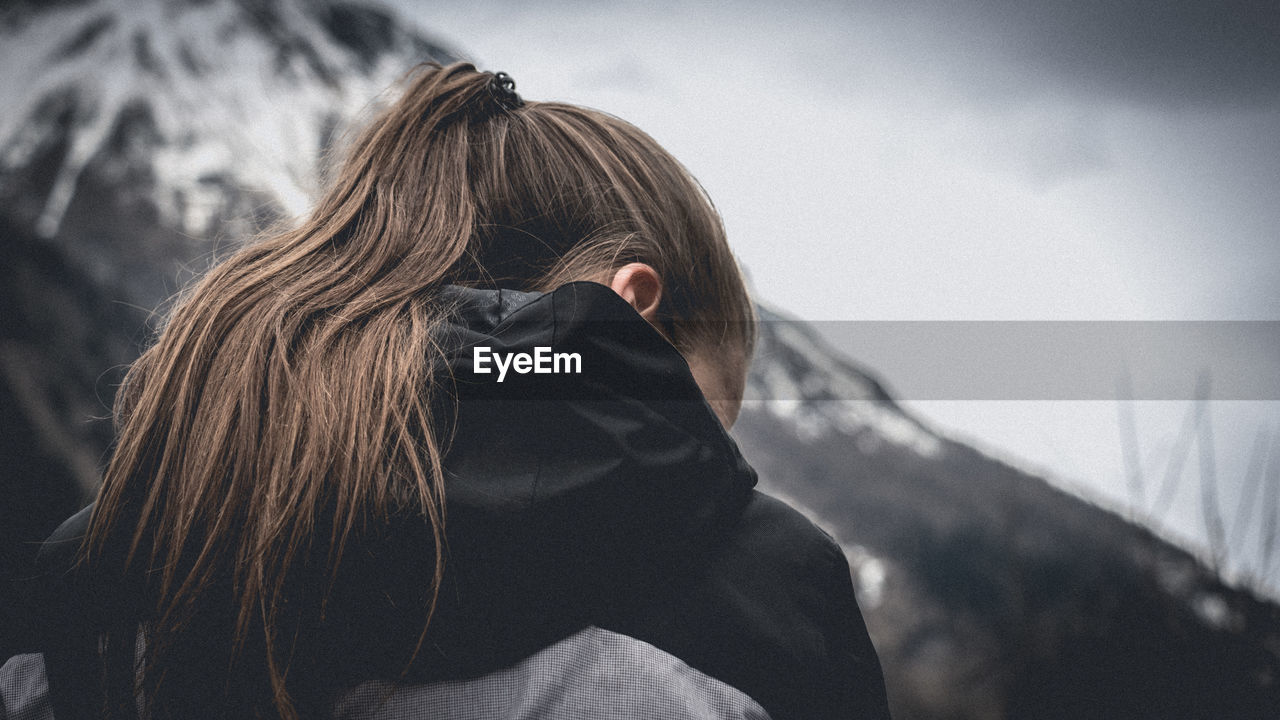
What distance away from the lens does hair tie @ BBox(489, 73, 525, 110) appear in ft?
2.27

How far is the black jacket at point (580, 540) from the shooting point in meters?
0.43

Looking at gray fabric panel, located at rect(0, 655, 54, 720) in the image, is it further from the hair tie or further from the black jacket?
the hair tie

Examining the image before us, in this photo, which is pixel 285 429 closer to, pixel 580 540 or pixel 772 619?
pixel 580 540

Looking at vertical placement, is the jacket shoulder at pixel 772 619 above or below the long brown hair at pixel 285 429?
below

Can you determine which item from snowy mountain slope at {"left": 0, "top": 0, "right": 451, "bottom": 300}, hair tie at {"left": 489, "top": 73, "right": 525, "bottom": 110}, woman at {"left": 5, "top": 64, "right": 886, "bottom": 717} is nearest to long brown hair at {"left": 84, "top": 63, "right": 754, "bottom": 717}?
woman at {"left": 5, "top": 64, "right": 886, "bottom": 717}

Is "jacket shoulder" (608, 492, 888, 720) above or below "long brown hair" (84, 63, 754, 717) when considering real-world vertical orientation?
below

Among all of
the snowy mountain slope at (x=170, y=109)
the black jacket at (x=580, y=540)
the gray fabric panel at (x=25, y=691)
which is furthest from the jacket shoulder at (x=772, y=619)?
the snowy mountain slope at (x=170, y=109)

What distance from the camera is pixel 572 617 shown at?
443 millimetres

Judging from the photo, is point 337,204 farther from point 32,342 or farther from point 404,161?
point 32,342

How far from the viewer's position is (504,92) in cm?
71

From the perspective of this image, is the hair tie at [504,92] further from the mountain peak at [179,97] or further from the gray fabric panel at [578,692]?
the mountain peak at [179,97]

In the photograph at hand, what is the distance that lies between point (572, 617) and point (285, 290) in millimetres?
359

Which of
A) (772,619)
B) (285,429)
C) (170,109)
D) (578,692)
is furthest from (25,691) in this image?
(170,109)

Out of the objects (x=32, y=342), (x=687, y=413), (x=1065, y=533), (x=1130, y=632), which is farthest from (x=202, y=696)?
(x=1065, y=533)
